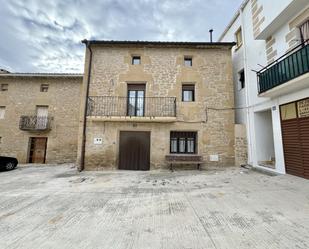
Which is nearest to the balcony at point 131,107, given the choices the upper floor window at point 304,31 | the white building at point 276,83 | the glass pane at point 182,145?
the glass pane at point 182,145

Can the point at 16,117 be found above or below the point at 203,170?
above

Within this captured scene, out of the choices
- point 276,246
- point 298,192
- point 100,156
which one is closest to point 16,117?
point 100,156

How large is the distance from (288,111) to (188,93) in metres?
4.68

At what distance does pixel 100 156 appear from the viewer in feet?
28.6

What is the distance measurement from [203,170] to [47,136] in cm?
1159

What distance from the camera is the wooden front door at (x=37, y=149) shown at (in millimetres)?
12258

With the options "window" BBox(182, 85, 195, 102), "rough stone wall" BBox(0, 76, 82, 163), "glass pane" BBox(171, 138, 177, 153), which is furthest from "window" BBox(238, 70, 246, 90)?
"rough stone wall" BBox(0, 76, 82, 163)

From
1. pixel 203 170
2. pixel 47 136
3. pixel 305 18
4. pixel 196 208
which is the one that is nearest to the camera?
pixel 196 208

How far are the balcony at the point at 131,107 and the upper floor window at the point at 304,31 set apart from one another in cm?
565

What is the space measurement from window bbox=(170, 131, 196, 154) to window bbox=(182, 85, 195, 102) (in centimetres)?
198

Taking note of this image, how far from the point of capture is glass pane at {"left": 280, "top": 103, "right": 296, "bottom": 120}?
243 inches

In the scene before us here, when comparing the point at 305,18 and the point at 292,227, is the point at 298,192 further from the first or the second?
the point at 305,18

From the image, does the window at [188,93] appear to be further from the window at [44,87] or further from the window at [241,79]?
the window at [44,87]

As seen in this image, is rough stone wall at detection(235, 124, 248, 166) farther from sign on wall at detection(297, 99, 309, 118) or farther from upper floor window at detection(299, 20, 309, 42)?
upper floor window at detection(299, 20, 309, 42)
